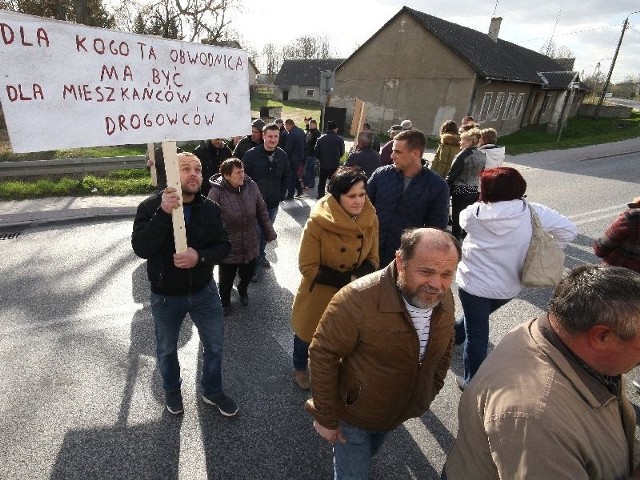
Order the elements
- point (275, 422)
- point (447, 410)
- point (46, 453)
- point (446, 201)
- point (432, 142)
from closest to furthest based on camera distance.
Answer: point (46, 453) → point (275, 422) → point (447, 410) → point (446, 201) → point (432, 142)

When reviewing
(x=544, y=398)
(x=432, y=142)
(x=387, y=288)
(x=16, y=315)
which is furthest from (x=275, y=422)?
(x=432, y=142)

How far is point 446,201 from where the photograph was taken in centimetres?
336

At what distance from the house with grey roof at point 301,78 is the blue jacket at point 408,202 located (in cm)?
4878

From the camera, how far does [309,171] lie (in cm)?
949

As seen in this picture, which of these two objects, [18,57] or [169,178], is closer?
[18,57]

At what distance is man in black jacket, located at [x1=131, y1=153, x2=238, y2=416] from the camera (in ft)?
7.57

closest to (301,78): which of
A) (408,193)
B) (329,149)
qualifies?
(329,149)

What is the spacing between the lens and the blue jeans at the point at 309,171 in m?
9.38

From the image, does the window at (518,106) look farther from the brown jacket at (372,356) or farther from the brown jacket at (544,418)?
the brown jacket at (544,418)

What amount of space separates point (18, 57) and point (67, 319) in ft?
9.90

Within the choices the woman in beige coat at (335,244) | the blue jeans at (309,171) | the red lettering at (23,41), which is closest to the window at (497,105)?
the blue jeans at (309,171)

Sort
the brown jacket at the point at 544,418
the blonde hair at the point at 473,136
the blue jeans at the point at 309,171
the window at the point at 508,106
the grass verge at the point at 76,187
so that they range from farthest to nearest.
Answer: the window at the point at 508,106, the blue jeans at the point at 309,171, the grass verge at the point at 76,187, the blonde hair at the point at 473,136, the brown jacket at the point at 544,418

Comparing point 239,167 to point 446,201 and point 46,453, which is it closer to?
point 446,201

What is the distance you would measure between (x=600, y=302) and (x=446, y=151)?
5.69m
